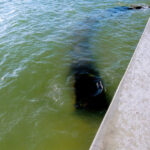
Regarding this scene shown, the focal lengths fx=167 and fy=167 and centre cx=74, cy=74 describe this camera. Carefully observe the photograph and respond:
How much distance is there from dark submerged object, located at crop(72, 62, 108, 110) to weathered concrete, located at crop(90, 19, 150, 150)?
1491 mm

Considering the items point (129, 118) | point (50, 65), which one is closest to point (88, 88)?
point (50, 65)

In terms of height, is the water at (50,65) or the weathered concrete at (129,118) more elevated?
the weathered concrete at (129,118)

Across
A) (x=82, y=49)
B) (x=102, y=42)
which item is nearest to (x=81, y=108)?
(x=82, y=49)

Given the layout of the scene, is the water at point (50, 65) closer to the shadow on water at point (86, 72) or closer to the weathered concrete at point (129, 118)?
the shadow on water at point (86, 72)

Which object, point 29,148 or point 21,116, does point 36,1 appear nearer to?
point 21,116

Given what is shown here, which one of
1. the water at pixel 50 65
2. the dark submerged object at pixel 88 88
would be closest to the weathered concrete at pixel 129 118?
the water at pixel 50 65

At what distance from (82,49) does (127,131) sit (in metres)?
5.25

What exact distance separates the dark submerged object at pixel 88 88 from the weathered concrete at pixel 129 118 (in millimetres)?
1491

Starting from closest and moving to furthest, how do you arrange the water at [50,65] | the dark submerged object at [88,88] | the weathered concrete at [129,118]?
the weathered concrete at [129,118] → the water at [50,65] → the dark submerged object at [88,88]

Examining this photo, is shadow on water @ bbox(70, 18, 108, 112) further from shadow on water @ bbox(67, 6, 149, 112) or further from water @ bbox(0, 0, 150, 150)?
water @ bbox(0, 0, 150, 150)

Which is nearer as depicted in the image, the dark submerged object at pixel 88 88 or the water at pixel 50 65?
the water at pixel 50 65

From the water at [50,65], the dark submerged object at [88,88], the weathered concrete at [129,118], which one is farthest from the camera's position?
the dark submerged object at [88,88]

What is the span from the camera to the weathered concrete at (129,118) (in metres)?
2.38

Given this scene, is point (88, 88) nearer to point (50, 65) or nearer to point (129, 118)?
point (50, 65)
